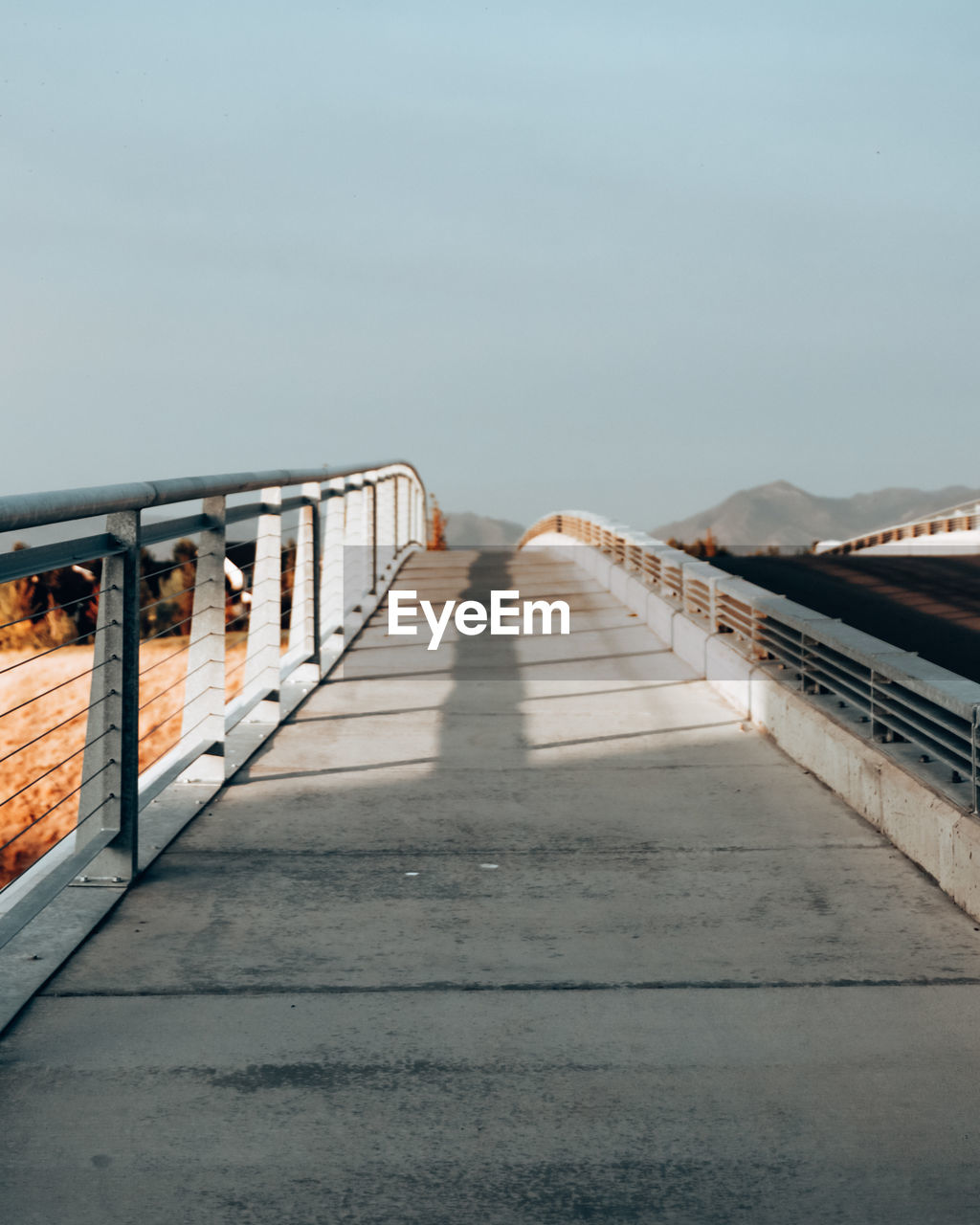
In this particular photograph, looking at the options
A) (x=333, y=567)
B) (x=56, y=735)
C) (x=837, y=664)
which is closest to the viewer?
(x=837, y=664)

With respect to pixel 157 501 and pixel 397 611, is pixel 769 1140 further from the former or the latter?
pixel 397 611

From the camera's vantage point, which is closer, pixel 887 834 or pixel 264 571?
pixel 887 834

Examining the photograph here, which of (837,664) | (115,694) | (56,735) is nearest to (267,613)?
(115,694)

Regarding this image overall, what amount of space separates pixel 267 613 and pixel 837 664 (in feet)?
11.1

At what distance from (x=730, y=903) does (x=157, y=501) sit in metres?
2.71

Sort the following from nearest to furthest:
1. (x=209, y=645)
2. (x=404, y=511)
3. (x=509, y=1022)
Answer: (x=509, y=1022) < (x=209, y=645) < (x=404, y=511)

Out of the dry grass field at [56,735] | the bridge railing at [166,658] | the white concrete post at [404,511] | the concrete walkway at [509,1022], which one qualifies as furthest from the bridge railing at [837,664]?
the dry grass field at [56,735]

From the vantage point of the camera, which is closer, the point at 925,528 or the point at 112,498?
the point at 112,498

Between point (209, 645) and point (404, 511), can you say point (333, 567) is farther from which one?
point (404, 511)

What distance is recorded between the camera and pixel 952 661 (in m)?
9.52

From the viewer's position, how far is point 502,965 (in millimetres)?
4230

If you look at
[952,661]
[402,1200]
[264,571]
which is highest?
[264,571]

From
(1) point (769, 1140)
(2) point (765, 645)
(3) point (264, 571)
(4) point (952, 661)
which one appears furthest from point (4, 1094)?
(4) point (952, 661)

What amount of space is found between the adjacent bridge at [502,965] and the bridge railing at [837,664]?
56 mm
